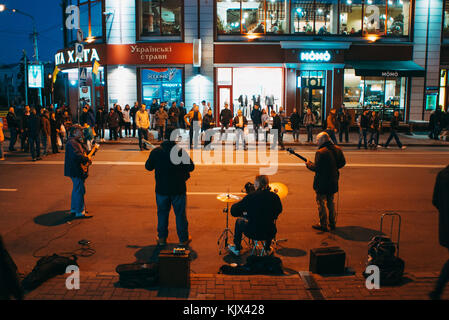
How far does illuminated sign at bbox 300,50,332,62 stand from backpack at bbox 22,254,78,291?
21.6 m

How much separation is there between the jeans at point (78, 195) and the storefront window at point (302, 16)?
66.7 ft

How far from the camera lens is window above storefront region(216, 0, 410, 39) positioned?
2573 cm

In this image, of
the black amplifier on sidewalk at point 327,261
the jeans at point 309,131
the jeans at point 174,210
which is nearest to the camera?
the black amplifier on sidewalk at point 327,261

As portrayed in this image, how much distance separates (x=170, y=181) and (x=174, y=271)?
6.50ft

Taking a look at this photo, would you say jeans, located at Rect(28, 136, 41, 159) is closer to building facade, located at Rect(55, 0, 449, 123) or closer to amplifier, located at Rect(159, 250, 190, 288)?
building facade, located at Rect(55, 0, 449, 123)

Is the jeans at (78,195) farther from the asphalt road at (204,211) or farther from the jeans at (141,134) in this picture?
the jeans at (141,134)

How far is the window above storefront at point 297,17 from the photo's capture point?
25.7m

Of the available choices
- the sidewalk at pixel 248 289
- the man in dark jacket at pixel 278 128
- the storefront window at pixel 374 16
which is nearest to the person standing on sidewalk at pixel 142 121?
the man in dark jacket at pixel 278 128

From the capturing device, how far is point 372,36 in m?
25.8

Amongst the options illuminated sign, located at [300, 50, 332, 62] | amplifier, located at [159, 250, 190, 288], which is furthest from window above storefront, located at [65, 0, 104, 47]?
amplifier, located at [159, 250, 190, 288]

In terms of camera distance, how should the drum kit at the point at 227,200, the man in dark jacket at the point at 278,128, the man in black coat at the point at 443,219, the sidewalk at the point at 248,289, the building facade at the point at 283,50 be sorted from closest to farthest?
the man in black coat at the point at 443,219
the sidewalk at the point at 248,289
the drum kit at the point at 227,200
the man in dark jacket at the point at 278,128
the building facade at the point at 283,50

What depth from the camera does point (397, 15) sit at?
2628cm

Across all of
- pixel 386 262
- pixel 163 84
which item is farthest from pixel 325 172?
pixel 163 84

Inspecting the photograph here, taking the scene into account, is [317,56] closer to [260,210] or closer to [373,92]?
[373,92]
